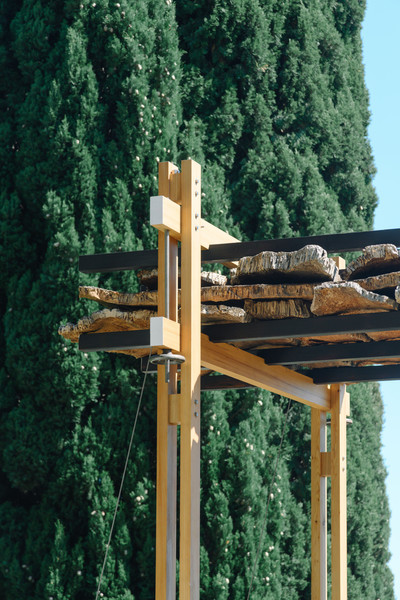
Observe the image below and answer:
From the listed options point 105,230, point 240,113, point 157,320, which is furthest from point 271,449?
point 157,320

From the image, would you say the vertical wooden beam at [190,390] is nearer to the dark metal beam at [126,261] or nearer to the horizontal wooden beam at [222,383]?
the dark metal beam at [126,261]

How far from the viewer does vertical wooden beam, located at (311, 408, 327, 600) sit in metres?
5.55

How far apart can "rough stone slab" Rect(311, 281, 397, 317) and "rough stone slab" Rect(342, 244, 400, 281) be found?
125mm

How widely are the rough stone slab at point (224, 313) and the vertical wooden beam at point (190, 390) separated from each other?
0.78 feet

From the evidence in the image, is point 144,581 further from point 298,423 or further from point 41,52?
point 41,52

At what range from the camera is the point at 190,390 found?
343 centimetres

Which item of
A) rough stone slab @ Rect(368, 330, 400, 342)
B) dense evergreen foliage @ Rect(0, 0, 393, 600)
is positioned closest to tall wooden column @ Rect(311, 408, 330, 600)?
dense evergreen foliage @ Rect(0, 0, 393, 600)

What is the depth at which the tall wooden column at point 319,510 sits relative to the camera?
555 cm

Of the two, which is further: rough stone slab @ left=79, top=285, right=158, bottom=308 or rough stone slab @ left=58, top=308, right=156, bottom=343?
rough stone slab @ left=58, top=308, right=156, bottom=343

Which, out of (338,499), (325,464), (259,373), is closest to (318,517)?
(338,499)

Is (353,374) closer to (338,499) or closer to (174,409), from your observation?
(338,499)

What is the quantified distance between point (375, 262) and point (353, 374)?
1543 mm

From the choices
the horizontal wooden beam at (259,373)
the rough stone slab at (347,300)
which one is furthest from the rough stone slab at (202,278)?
the rough stone slab at (347,300)

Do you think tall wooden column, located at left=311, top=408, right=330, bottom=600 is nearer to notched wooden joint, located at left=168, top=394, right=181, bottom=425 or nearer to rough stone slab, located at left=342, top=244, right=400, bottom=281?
rough stone slab, located at left=342, top=244, right=400, bottom=281
